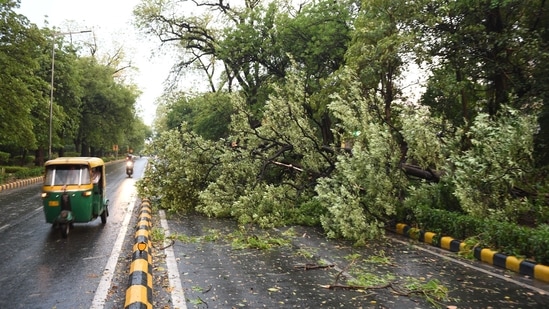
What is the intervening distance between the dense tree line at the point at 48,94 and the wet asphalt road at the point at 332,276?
1536cm

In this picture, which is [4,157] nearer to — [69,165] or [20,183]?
[20,183]

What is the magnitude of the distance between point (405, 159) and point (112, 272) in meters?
7.44

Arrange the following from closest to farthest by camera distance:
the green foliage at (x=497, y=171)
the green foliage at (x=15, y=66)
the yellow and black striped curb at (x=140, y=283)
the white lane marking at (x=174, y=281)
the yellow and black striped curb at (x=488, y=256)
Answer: the yellow and black striped curb at (x=140, y=283)
the white lane marking at (x=174, y=281)
the yellow and black striped curb at (x=488, y=256)
the green foliage at (x=497, y=171)
the green foliage at (x=15, y=66)

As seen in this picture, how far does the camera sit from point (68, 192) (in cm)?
964

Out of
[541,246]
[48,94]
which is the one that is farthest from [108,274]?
[48,94]

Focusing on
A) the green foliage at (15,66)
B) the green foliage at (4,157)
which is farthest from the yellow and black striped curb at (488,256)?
the green foliage at (4,157)

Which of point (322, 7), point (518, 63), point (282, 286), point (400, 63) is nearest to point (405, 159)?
point (400, 63)

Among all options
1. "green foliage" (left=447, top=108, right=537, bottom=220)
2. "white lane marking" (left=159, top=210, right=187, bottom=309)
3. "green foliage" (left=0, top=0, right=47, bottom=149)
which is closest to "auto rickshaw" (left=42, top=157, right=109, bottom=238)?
"white lane marking" (left=159, top=210, right=187, bottom=309)

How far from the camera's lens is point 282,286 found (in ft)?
19.6

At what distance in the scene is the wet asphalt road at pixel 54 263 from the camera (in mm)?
5445

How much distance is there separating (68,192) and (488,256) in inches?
346

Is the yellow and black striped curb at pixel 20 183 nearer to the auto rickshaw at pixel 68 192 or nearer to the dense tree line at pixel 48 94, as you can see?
the dense tree line at pixel 48 94

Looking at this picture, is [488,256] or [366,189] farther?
[366,189]

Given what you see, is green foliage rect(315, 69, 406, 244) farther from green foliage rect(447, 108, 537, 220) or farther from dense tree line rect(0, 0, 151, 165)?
dense tree line rect(0, 0, 151, 165)
